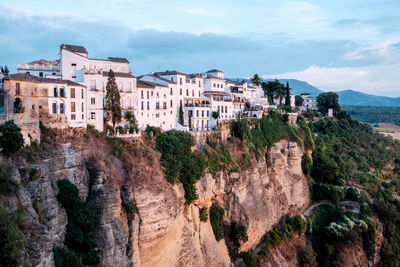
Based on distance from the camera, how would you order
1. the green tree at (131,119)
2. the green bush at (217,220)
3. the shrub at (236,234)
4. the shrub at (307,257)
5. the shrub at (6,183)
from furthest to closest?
the shrub at (307,257)
the shrub at (236,234)
the green bush at (217,220)
the green tree at (131,119)
the shrub at (6,183)

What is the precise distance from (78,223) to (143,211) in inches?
205

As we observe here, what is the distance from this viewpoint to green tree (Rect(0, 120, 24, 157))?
768 inches

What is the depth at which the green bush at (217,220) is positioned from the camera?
33781 millimetres

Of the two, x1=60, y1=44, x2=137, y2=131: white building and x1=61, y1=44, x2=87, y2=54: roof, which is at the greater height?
x1=61, y1=44, x2=87, y2=54: roof

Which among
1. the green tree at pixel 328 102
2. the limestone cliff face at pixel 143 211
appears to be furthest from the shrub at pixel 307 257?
the green tree at pixel 328 102

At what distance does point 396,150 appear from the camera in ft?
213

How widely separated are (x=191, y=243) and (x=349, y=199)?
1091 inches

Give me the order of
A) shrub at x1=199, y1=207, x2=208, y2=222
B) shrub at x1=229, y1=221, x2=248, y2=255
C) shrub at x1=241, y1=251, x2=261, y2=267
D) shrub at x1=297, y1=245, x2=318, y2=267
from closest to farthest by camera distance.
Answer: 1. shrub at x1=199, y1=207, x2=208, y2=222
2. shrub at x1=241, y1=251, x2=261, y2=267
3. shrub at x1=229, y1=221, x2=248, y2=255
4. shrub at x1=297, y1=245, x2=318, y2=267

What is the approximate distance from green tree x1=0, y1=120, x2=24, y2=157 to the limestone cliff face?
4.15 feet

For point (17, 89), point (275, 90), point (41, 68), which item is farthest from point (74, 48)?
point (275, 90)

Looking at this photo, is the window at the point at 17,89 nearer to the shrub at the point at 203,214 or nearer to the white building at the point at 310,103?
the shrub at the point at 203,214

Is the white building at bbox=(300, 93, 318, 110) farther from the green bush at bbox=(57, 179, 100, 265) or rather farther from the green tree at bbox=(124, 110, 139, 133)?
the green bush at bbox=(57, 179, 100, 265)

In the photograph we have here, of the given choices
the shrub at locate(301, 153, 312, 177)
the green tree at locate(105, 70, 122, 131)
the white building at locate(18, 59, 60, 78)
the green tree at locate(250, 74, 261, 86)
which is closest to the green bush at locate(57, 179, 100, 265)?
the green tree at locate(105, 70, 122, 131)

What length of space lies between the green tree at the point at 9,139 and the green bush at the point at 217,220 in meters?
20.1
